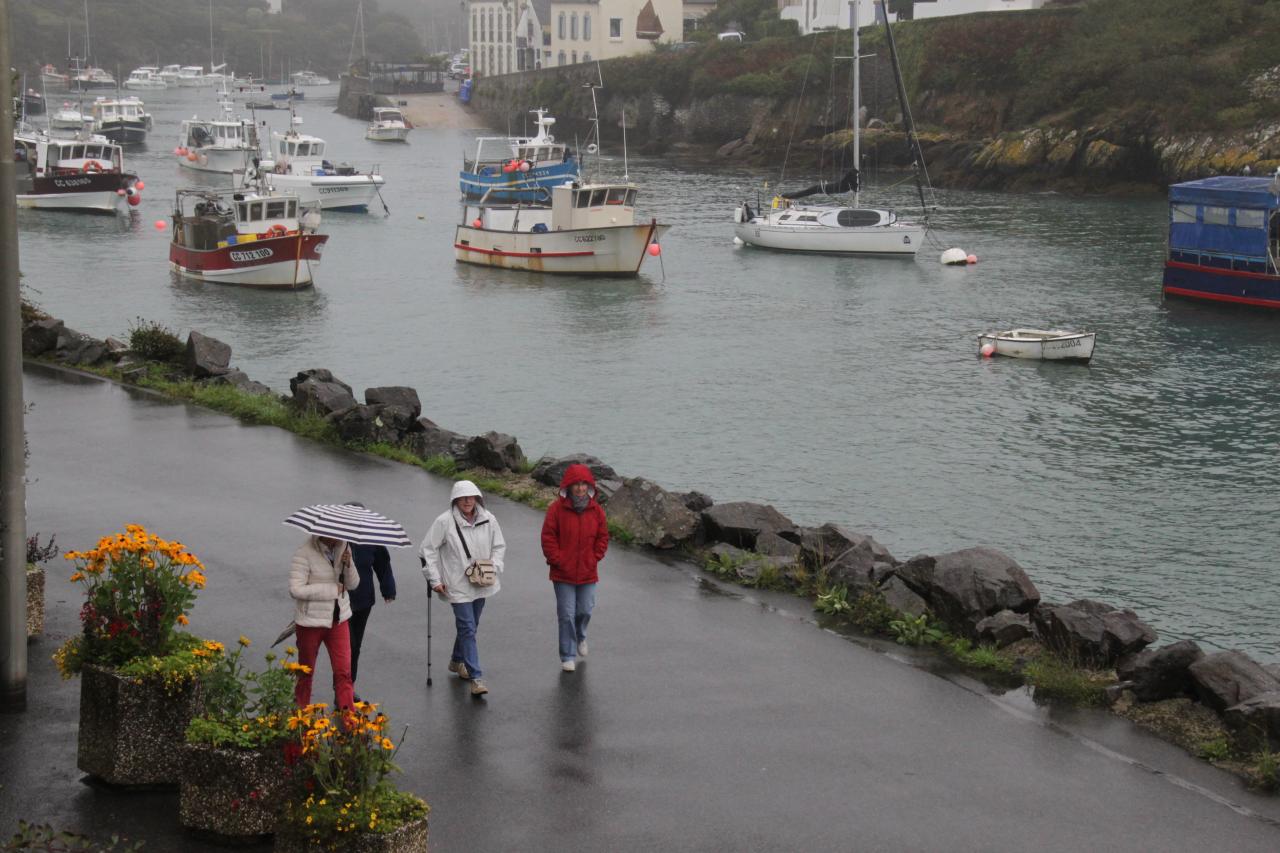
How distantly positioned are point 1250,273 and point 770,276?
1557 cm

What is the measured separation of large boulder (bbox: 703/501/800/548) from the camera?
48.4ft

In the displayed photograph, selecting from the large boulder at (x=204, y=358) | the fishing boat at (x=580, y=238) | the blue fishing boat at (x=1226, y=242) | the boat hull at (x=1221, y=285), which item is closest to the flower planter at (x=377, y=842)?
the large boulder at (x=204, y=358)

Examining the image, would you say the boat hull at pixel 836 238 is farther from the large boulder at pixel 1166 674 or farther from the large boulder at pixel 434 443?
the large boulder at pixel 1166 674

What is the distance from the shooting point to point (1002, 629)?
12133 mm

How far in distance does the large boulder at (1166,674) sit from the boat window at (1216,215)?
37.2 m

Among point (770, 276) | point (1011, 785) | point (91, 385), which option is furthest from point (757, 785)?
point (770, 276)

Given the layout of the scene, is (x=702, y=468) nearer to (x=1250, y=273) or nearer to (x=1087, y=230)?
(x=1250, y=273)

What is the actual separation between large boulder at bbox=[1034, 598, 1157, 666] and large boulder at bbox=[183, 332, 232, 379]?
14.6 m

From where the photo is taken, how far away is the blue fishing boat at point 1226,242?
43.8 meters

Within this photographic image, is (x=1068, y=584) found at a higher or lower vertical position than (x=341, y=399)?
lower

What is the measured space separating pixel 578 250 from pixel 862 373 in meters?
16.9

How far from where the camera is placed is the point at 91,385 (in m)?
22.0

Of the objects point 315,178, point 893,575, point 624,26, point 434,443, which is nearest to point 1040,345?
point 434,443

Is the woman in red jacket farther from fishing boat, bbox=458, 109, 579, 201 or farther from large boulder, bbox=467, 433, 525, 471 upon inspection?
fishing boat, bbox=458, 109, 579, 201
